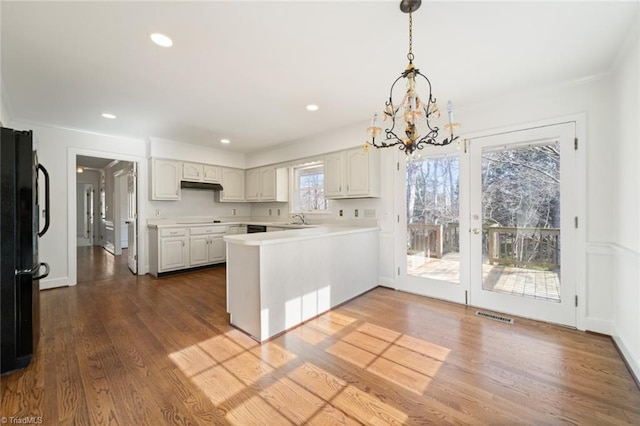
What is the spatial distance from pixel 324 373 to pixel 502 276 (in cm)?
242

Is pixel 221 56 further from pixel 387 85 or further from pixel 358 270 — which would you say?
pixel 358 270

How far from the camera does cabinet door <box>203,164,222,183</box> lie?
5561mm

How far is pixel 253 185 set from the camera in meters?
6.10

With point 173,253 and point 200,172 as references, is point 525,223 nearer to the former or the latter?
point 173,253

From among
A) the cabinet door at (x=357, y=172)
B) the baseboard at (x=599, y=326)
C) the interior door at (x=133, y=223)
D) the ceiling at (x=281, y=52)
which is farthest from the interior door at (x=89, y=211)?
the baseboard at (x=599, y=326)

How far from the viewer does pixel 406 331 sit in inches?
102

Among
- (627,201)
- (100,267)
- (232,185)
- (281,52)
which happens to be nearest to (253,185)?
(232,185)

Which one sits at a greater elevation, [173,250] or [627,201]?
[627,201]

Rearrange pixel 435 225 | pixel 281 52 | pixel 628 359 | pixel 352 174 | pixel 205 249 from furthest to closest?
pixel 205 249
pixel 352 174
pixel 435 225
pixel 281 52
pixel 628 359

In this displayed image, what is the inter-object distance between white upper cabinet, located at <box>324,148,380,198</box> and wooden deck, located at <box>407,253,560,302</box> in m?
1.19

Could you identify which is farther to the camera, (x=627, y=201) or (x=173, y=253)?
(x=173, y=253)

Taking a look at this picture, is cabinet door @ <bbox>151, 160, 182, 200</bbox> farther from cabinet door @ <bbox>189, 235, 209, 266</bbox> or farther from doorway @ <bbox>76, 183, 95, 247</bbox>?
doorway @ <bbox>76, 183, 95, 247</bbox>

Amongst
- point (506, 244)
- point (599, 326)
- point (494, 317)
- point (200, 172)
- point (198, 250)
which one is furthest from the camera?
point (200, 172)

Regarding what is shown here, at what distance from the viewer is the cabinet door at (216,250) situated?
5383 millimetres
